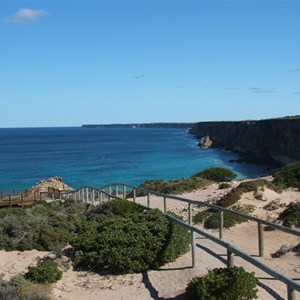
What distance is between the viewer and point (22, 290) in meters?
8.56

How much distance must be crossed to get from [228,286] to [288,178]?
523 inches

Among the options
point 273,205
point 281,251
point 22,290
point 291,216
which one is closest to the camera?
point 22,290

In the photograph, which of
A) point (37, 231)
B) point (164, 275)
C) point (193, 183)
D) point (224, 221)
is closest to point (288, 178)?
point (193, 183)

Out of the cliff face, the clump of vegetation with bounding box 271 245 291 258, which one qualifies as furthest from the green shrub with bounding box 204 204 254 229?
the cliff face

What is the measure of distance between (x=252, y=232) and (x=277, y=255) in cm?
257

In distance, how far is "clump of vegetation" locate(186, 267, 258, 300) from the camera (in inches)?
282

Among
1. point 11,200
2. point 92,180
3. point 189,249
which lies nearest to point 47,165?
point 92,180

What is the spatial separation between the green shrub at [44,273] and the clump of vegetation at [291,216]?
6833mm

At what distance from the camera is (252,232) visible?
13117mm

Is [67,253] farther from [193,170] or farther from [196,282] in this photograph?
[193,170]

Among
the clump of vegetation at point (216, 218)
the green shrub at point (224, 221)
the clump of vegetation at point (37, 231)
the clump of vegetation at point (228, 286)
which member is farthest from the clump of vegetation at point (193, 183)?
the clump of vegetation at point (228, 286)

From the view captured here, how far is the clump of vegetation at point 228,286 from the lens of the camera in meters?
7.16

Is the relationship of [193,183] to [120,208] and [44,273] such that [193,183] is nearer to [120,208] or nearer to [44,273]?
[120,208]

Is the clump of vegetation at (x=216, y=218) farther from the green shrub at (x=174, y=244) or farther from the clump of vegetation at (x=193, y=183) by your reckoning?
the clump of vegetation at (x=193, y=183)
